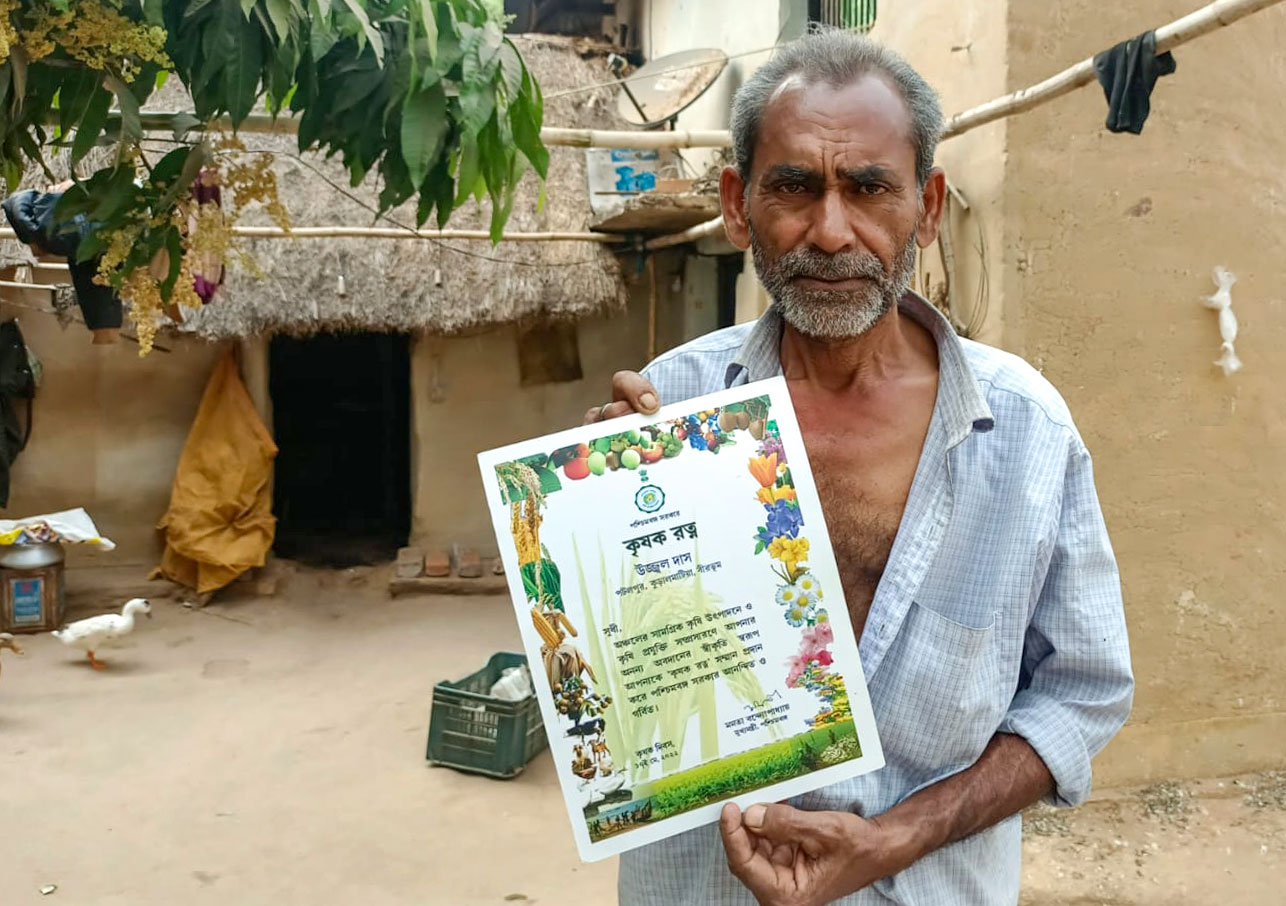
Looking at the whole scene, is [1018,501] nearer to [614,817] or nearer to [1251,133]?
[614,817]

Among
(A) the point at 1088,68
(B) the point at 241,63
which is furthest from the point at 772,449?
(A) the point at 1088,68

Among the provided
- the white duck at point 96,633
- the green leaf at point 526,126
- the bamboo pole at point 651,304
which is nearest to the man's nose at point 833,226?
the green leaf at point 526,126

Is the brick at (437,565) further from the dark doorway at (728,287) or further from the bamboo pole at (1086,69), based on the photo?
the bamboo pole at (1086,69)

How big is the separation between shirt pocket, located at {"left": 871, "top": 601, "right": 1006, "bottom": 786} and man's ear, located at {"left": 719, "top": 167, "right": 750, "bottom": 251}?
1.83ft

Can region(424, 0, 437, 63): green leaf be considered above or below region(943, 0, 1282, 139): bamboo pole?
below

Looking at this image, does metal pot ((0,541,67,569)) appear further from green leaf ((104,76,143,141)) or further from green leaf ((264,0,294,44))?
green leaf ((264,0,294,44))

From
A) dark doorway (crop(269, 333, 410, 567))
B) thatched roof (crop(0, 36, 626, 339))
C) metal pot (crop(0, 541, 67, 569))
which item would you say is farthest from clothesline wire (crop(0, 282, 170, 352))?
dark doorway (crop(269, 333, 410, 567))

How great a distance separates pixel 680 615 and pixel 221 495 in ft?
24.4

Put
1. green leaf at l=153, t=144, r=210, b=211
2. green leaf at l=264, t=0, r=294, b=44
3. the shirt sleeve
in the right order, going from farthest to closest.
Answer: green leaf at l=153, t=144, r=210, b=211
green leaf at l=264, t=0, r=294, b=44
the shirt sleeve

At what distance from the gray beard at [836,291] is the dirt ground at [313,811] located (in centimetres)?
292

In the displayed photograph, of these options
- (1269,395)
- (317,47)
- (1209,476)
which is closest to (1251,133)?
(1269,395)

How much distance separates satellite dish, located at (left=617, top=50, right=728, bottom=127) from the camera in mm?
6793

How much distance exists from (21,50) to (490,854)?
3.38 metres

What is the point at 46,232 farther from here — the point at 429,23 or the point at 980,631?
the point at 980,631
